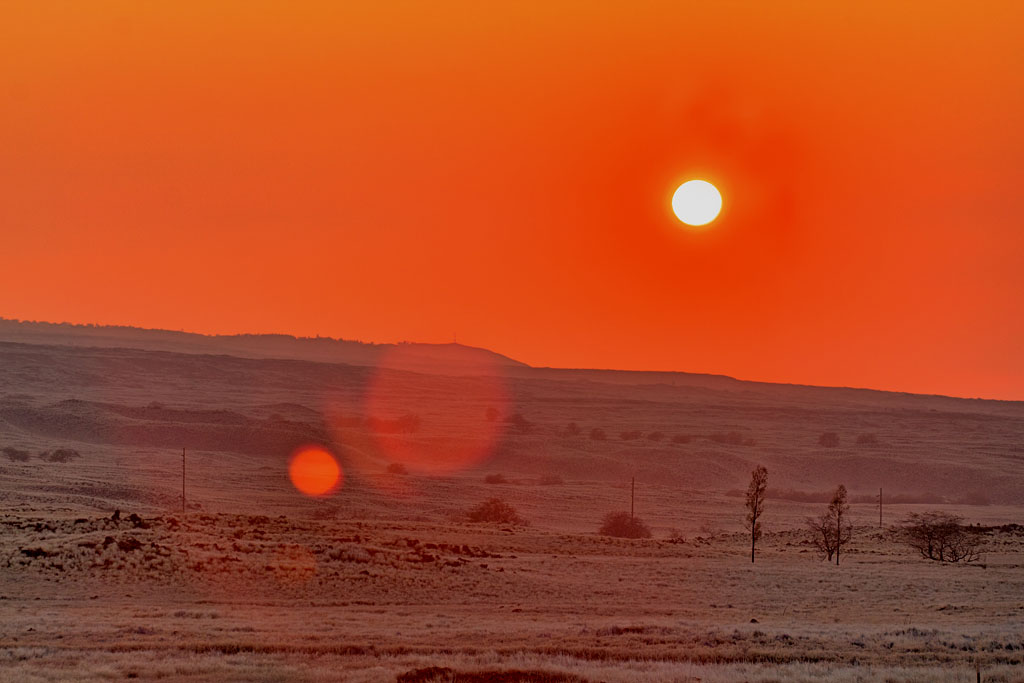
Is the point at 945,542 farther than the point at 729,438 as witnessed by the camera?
No

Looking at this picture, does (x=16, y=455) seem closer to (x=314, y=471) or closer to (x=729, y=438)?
(x=314, y=471)

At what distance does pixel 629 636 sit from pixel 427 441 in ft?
432

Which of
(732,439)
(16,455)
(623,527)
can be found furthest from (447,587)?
(732,439)

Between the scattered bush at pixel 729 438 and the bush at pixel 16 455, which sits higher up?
the scattered bush at pixel 729 438

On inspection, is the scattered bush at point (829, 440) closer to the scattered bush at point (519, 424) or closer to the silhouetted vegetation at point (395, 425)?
the scattered bush at point (519, 424)

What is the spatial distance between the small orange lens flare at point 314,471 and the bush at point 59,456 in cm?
2109

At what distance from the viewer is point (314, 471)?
11869cm

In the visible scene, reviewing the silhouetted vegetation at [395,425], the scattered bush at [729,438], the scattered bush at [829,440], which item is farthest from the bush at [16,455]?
the scattered bush at [829,440]

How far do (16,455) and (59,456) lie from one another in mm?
3894

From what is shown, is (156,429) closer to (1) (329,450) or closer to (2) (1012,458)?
(1) (329,450)

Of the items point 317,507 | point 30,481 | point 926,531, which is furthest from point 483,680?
point 30,481

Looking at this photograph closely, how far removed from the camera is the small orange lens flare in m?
103

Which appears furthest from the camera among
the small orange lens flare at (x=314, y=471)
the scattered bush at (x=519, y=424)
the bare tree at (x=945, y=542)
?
the scattered bush at (x=519, y=424)

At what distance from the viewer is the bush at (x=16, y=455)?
4186 inches
